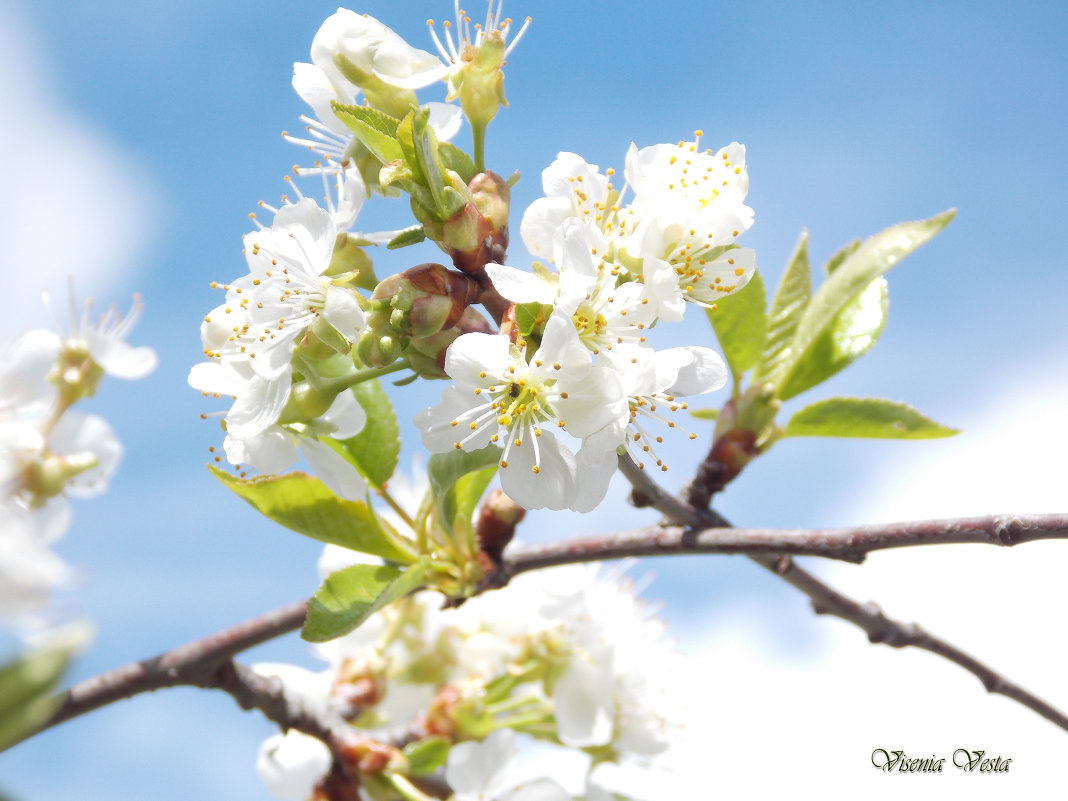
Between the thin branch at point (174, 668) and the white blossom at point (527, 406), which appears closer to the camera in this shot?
the white blossom at point (527, 406)

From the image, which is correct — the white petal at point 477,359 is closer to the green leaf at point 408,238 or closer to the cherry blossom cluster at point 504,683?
the green leaf at point 408,238

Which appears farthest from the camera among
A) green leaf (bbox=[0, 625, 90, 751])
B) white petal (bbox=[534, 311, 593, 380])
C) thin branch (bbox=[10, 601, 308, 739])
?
thin branch (bbox=[10, 601, 308, 739])

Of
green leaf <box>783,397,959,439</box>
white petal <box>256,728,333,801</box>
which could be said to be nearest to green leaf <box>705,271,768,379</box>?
green leaf <box>783,397,959,439</box>

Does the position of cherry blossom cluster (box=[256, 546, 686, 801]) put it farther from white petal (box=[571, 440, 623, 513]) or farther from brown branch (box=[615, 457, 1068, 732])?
white petal (box=[571, 440, 623, 513])

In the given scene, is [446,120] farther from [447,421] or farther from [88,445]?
[88,445]

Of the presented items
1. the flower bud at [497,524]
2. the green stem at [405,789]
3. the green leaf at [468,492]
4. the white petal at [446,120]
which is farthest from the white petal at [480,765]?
the white petal at [446,120]

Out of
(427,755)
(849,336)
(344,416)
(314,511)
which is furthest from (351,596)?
(849,336)
